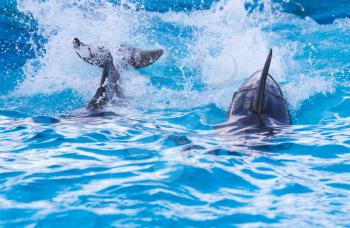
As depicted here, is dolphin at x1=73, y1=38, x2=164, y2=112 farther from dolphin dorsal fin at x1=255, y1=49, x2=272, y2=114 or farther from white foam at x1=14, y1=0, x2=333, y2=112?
dolphin dorsal fin at x1=255, y1=49, x2=272, y2=114

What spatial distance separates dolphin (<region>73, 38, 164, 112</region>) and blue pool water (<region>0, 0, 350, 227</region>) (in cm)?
26

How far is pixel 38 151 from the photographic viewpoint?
20.9 ft

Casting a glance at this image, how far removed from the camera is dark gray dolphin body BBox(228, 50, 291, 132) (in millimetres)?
7082

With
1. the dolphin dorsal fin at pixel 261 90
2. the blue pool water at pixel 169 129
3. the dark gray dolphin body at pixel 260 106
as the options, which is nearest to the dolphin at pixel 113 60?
the blue pool water at pixel 169 129

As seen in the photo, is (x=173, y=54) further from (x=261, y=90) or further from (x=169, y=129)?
(x=261, y=90)

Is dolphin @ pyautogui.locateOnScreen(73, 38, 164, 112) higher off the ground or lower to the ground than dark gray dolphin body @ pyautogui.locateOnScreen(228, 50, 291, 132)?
higher

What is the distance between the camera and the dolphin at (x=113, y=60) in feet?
29.1

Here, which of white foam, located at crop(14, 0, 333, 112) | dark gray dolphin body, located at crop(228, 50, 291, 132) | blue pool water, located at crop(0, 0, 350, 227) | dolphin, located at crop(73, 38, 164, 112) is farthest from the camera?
white foam, located at crop(14, 0, 333, 112)

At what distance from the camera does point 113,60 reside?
10.2 m

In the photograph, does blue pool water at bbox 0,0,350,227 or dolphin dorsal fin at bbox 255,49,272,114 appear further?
dolphin dorsal fin at bbox 255,49,272,114

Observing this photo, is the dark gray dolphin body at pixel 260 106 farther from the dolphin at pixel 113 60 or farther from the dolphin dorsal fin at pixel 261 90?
the dolphin at pixel 113 60

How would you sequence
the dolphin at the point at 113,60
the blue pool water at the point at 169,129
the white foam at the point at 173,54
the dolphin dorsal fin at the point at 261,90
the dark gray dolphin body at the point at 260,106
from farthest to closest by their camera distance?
1. the white foam at the point at 173,54
2. the dolphin at the point at 113,60
3. the dark gray dolphin body at the point at 260,106
4. the dolphin dorsal fin at the point at 261,90
5. the blue pool water at the point at 169,129

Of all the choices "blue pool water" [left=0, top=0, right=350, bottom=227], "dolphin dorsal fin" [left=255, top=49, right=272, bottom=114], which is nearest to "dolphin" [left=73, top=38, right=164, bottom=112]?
"blue pool water" [left=0, top=0, right=350, bottom=227]

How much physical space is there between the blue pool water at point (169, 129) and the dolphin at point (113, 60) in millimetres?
256
